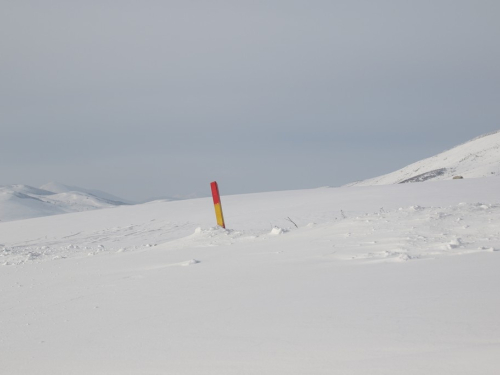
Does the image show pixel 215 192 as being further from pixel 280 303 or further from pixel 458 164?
pixel 458 164

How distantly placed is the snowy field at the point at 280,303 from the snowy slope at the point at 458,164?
28.5 meters

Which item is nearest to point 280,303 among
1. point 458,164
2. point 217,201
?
Result: point 217,201

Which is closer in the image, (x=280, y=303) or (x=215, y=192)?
(x=280, y=303)

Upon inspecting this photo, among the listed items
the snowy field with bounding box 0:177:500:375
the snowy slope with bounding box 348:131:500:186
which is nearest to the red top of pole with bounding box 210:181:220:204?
the snowy field with bounding box 0:177:500:375

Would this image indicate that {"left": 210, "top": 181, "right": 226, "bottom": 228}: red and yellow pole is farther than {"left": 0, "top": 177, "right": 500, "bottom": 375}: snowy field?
A: Yes

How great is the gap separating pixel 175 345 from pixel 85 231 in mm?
10670

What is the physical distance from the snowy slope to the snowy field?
28.5 metres

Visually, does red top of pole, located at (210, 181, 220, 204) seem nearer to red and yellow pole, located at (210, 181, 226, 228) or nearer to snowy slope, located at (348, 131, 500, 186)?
red and yellow pole, located at (210, 181, 226, 228)

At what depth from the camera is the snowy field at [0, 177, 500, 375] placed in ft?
7.82

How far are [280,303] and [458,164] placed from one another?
1626 inches

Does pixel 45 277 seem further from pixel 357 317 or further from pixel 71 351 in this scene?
pixel 357 317

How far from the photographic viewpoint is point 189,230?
37.0ft

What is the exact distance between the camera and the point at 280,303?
3293mm

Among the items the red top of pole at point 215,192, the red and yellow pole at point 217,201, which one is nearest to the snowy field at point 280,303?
the red and yellow pole at point 217,201
